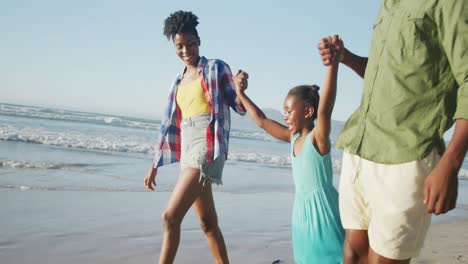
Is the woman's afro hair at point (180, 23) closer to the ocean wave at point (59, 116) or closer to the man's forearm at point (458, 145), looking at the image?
the man's forearm at point (458, 145)

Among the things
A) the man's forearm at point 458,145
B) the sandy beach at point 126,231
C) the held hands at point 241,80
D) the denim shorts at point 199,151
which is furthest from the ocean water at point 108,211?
the man's forearm at point 458,145

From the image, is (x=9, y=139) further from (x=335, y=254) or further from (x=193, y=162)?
(x=335, y=254)

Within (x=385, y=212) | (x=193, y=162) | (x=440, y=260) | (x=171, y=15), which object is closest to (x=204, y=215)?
(x=193, y=162)

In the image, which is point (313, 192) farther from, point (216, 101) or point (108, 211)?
point (108, 211)

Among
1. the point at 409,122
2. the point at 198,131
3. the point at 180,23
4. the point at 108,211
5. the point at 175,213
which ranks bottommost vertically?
the point at 108,211

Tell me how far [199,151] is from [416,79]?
5.98 ft

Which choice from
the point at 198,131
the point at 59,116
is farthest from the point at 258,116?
the point at 59,116

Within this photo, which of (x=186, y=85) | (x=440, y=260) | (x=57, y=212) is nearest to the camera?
(x=186, y=85)

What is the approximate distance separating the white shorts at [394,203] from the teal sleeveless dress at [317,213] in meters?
0.58

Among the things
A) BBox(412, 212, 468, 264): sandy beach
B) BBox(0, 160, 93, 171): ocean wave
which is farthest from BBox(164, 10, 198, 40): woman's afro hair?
BBox(0, 160, 93, 171): ocean wave

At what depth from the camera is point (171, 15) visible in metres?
3.47

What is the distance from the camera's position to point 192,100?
3486mm

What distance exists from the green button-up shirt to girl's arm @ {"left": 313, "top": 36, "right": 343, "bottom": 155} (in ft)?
0.69

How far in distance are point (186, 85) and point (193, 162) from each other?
2.15 feet
